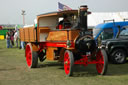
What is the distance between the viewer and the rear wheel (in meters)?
9.30

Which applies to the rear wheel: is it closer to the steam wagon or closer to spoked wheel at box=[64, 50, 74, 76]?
the steam wagon

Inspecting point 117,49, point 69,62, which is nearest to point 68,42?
point 69,62

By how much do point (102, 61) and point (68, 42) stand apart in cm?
134

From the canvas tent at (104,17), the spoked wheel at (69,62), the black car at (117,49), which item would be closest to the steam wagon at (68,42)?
the spoked wheel at (69,62)

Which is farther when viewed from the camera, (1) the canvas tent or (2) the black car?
(1) the canvas tent

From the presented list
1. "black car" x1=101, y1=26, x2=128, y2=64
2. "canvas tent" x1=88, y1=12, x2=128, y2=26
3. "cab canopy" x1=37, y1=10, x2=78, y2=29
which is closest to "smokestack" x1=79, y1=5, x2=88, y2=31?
"cab canopy" x1=37, y1=10, x2=78, y2=29

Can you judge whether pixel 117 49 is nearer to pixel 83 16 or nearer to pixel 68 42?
pixel 83 16

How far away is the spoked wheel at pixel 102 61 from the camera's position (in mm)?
6422

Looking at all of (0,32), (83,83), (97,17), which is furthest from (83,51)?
(0,32)

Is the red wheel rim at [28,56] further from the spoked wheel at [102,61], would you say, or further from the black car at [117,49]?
the black car at [117,49]

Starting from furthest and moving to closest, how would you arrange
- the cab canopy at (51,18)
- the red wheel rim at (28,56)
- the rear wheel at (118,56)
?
the rear wheel at (118,56) → the red wheel rim at (28,56) → the cab canopy at (51,18)

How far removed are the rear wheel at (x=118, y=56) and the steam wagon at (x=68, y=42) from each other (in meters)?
2.59

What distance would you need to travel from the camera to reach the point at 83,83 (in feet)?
18.6

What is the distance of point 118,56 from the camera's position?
9375 mm
